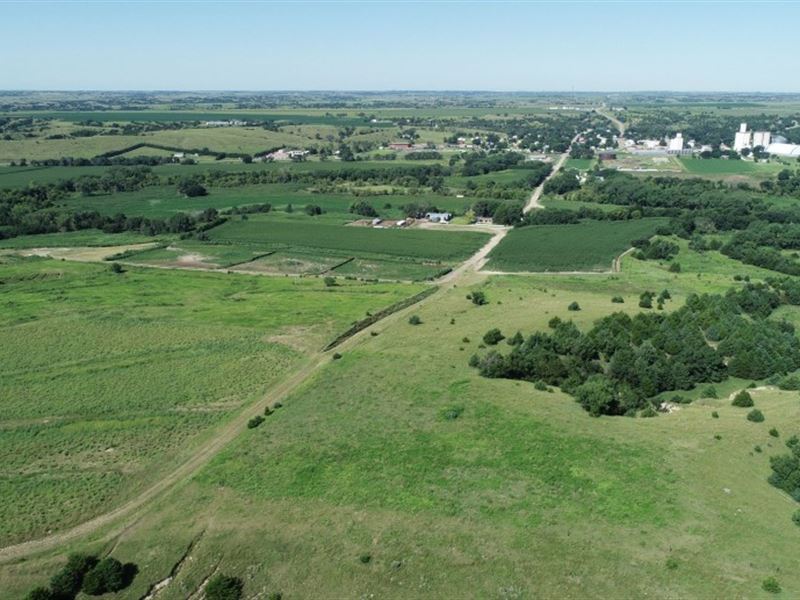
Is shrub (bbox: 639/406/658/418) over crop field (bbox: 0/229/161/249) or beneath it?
beneath

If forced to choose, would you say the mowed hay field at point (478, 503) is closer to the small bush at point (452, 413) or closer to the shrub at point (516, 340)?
the small bush at point (452, 413)

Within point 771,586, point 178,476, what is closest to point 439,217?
point 178,476

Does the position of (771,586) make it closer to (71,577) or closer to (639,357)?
(639,357)

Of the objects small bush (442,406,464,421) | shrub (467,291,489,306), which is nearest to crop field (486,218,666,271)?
shrub (467,291,489,306)

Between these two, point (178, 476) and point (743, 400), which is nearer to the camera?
point (178, 476)

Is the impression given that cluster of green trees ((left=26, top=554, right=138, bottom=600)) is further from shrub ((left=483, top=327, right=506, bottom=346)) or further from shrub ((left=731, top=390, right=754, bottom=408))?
shrub ((left=731, top=390, right=754, bottom=408))

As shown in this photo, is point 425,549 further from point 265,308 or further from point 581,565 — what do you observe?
point 265,308
